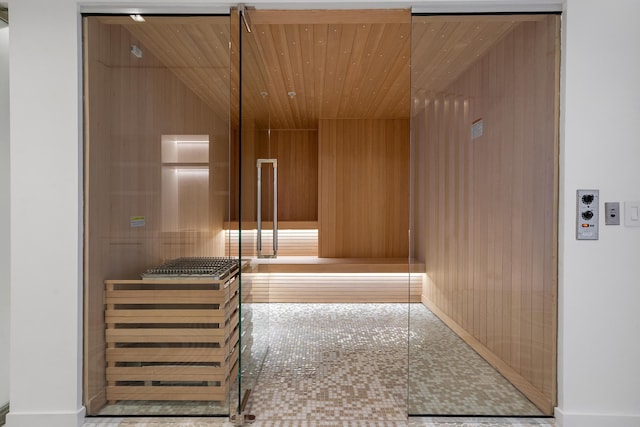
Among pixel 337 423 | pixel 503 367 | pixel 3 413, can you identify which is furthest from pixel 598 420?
pixel 3 413

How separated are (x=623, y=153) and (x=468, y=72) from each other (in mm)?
947

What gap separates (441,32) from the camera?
227cm

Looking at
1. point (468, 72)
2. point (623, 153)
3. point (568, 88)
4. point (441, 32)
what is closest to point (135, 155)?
point (441, 32)

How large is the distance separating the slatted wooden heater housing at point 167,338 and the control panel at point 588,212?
2007 mm

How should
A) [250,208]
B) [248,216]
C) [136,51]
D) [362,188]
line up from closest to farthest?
1. [136,51]
2. [248,216]
3. [250,208]
4. [362,188]

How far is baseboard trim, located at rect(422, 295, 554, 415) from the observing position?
2227 mm

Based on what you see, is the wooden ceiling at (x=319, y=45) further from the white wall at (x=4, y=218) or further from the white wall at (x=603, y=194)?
the white wall at (x=4, y=218)

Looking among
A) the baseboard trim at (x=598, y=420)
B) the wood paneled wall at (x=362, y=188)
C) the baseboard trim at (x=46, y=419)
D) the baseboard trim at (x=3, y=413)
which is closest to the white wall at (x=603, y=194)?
the baseboard trim at (x=598, y=420)

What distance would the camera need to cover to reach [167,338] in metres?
2.28

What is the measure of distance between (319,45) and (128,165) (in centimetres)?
170

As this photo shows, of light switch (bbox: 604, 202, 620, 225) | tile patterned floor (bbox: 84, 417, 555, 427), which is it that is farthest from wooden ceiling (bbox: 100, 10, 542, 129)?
tile patterned floor (bbox: 84, 417, 555, 427)

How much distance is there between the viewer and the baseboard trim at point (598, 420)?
2.09 metres

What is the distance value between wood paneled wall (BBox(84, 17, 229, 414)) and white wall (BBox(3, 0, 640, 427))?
0.09 m

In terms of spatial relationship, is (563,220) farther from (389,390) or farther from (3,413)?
(3,413)
